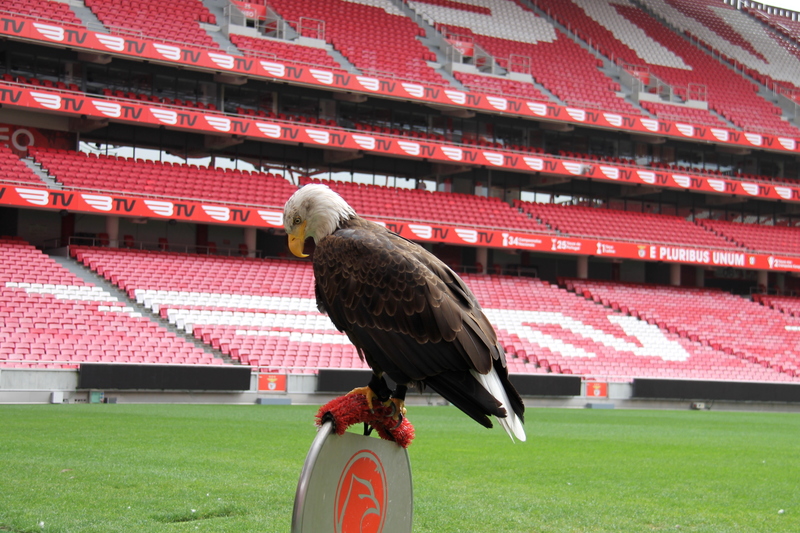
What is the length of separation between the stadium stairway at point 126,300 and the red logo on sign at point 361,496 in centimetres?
2141

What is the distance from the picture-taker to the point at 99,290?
26656mm

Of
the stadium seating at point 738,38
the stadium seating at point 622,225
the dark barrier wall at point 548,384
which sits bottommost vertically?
the dark barrier wall at point 548,384

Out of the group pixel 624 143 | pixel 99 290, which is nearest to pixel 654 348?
pixel 624 143

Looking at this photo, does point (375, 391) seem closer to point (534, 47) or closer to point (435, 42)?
point (435, 42)

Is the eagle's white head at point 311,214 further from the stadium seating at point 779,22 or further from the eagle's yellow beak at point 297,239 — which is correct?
the stadium seating at point 779,22

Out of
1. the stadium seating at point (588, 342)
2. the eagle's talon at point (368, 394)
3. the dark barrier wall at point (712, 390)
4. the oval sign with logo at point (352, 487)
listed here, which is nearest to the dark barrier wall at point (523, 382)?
the stadium seating at point (588, 342)

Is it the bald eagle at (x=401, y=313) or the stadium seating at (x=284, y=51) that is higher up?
the bald eagle at (x=401, y=313)

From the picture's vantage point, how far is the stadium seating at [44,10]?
30812mm

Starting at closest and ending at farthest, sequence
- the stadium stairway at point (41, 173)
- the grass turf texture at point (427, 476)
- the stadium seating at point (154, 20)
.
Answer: the grass turf texture at point (427, 476)
the stadium stairway at point (41, 173)
the stadium seating at point (154, 20)

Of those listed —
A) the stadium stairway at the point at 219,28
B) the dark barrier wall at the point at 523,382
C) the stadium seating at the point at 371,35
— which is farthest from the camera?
the stadium seating at the point at 371,35

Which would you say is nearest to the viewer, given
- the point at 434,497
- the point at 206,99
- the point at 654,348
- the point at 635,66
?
the point at 434,497

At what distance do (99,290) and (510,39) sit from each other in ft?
89.3

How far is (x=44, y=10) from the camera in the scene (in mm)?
31969

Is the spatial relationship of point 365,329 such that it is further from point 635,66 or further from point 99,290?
point 635,66
